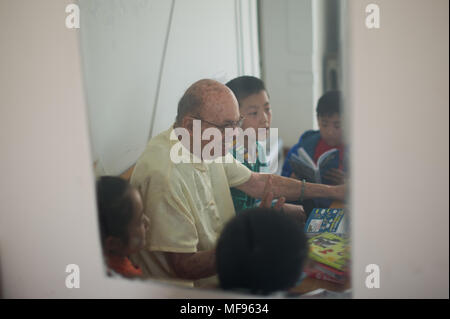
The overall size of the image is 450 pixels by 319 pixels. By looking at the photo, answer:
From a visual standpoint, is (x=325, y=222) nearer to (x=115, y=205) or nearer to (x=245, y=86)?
(x=245, y=86)

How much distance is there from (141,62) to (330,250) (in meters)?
0.70

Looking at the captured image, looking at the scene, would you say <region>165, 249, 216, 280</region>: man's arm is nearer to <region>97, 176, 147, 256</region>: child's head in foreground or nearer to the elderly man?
the elderly man

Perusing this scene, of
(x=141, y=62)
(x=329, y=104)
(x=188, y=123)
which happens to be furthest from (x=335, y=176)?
(x=141, y=62)

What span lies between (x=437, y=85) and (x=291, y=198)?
0.44m

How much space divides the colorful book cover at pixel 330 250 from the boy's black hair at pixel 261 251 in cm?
3

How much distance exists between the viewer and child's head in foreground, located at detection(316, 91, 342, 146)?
1076 millimetres

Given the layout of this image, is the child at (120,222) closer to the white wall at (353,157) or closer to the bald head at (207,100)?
the white wall at (353,157)

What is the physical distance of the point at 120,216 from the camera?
4.29 ft

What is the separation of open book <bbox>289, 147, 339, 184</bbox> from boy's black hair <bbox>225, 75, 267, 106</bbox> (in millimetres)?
186

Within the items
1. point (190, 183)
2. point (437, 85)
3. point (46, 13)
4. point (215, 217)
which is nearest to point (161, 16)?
point (46, 13)

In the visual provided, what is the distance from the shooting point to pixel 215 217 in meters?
1.23

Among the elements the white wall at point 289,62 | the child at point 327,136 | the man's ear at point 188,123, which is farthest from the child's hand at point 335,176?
the man's ear at point 188,123

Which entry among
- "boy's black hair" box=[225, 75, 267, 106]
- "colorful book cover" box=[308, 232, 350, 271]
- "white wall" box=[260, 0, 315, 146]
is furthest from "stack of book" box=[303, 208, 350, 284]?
"boy's black hair" box=[225, 75, 267, 106]

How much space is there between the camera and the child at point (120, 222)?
1.29m
